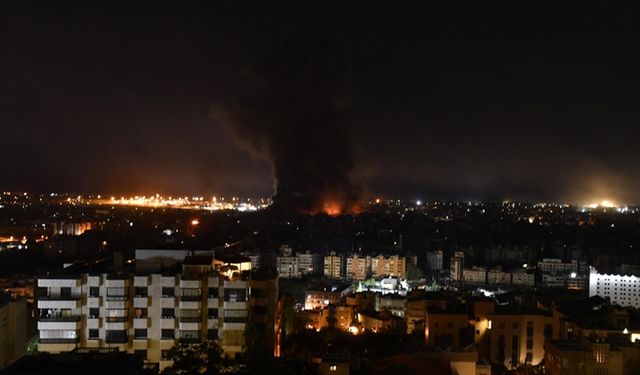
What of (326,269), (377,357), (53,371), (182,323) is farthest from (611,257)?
(53,371)

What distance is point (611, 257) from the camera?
2433 cm

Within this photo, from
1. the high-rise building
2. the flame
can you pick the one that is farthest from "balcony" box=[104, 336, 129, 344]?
the flame

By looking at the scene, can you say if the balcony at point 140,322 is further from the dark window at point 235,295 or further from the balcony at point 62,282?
the dark window at point 235,295

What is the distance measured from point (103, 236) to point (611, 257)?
18.8 m

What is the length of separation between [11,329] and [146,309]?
1987 millimetres

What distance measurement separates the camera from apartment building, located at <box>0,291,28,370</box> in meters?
5.79

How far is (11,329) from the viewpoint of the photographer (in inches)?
236

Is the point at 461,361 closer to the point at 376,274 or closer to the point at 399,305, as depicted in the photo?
the point at 399,305

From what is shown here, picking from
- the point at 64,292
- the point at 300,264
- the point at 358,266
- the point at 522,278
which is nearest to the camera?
the point at 64,292

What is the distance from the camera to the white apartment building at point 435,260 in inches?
1079

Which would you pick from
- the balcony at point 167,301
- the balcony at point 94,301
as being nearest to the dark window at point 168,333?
the balcony at point 167,301

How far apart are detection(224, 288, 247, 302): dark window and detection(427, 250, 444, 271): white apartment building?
66.2 feet

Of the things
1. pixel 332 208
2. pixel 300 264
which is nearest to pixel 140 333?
pixel 300 264

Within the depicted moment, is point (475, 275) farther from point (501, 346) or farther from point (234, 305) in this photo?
point (234, 305)
